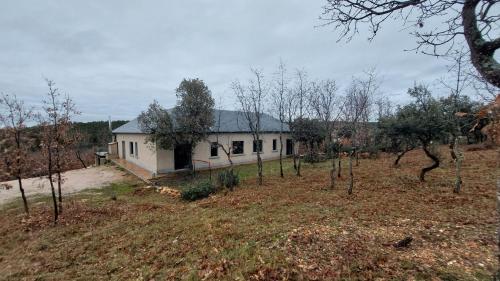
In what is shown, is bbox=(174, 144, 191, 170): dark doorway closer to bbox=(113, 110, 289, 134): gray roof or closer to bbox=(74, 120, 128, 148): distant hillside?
bbox=(113, 110, 289, 134): gray roof

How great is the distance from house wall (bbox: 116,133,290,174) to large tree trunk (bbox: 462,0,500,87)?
15.3 m

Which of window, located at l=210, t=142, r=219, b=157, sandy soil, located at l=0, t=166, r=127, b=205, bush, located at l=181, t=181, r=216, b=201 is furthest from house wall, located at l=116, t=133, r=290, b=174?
bush, located at l=181, t=181, r=216, b=201

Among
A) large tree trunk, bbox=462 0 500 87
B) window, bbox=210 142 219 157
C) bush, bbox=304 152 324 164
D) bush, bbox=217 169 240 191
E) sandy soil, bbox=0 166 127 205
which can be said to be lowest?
sandy soil, bbox=0 166 127 205

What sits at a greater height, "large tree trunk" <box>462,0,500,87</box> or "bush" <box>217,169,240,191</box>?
"large tree trunk" <box>462,0,500,87</box>

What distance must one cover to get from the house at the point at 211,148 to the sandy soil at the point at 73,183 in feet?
7.05

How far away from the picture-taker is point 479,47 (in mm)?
2326

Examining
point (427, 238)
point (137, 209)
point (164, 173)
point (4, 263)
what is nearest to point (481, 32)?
point (427, 238)

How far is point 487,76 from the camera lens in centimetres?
229

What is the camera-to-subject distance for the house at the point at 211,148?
1753 cm

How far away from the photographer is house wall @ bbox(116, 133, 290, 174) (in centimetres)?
1723

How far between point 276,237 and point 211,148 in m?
14.7

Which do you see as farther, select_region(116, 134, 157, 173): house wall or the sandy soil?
select_region(116, 134, 157, 173): house wall

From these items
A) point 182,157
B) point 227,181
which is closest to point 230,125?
point 182,157

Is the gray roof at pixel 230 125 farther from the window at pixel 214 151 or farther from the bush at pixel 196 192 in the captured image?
the bush at pixel 196 192
